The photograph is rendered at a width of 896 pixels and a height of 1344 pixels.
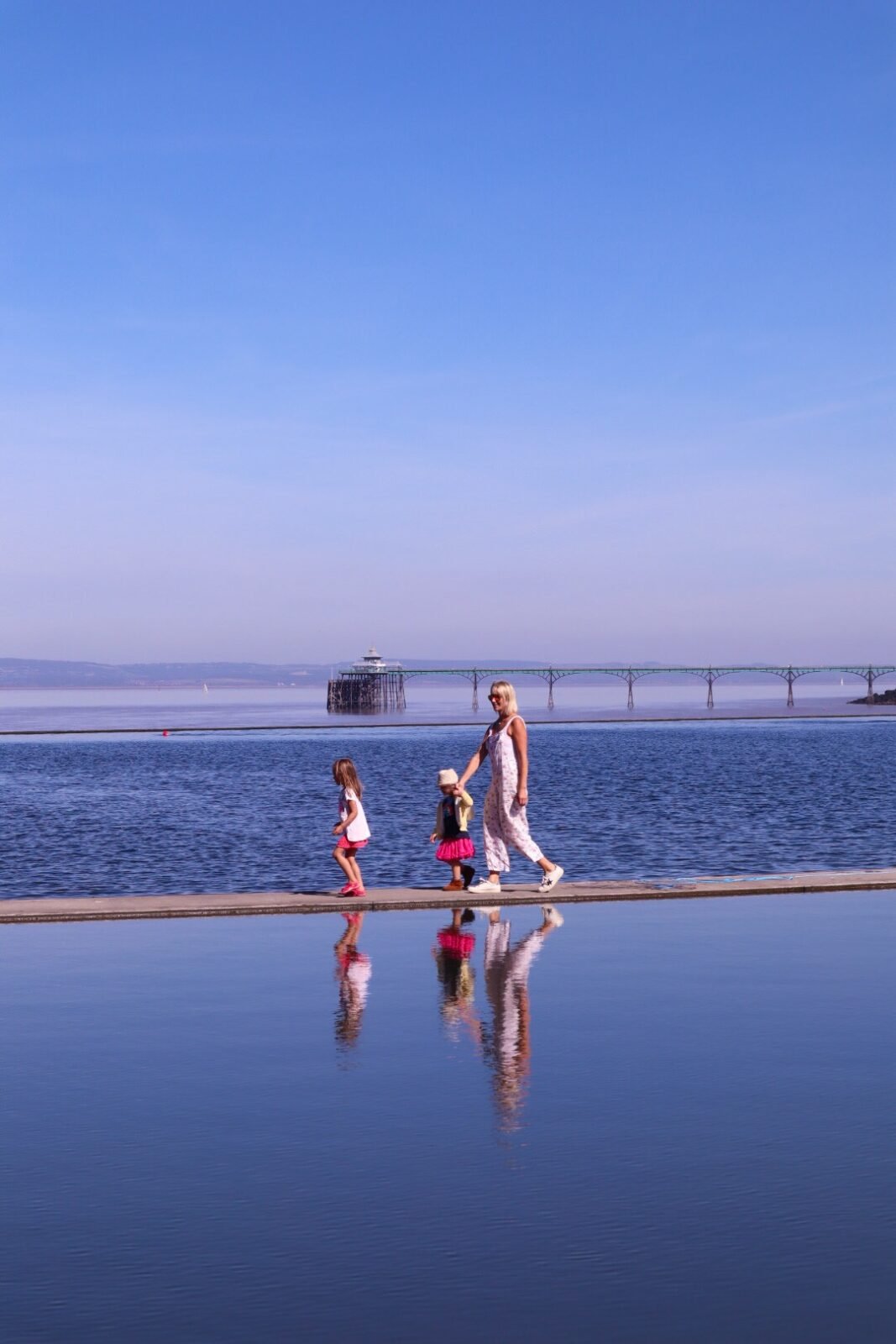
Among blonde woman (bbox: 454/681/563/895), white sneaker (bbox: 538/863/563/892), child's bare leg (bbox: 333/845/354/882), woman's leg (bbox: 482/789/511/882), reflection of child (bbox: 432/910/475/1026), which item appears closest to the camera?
reflection of child (bbox: 432/910/475/1026)

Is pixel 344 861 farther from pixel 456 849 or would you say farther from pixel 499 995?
pixel 499 995

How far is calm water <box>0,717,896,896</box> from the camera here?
26375mm

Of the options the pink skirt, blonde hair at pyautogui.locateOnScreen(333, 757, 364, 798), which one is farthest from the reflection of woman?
blonde hair at pyautogui.locateOnScreen(333, 757, 364, 798)

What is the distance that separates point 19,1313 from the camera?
16.1 feet

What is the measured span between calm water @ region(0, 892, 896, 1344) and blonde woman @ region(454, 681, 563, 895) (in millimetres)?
2999

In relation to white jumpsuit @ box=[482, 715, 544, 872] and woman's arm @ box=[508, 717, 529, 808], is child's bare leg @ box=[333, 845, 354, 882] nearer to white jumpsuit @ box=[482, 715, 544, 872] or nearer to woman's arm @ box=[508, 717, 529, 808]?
white jumpsuit @ box=[482, 715, 544, 872]

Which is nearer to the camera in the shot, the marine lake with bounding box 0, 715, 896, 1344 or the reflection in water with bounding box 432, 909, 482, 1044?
the marine lake with bounding box 0, 715, 896, 1344

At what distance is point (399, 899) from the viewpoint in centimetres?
1454

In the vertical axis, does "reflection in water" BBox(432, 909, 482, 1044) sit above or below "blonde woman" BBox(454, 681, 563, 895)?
below

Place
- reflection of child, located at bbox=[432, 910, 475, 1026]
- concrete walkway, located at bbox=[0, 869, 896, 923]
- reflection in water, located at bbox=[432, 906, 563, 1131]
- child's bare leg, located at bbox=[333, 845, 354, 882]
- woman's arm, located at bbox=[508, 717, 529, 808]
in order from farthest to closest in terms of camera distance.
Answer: child's bare leg, located at bbox=[333, 845, 354, 882]
woman's arm, located at bbox=[508, 717, 529, 808]
concrete walkway, located at bbox=[0, 869, 896, 923]
reflection of child, located at bbox=[432, 910, 475, 1026]
reflection in water, located at bbox=[432, 906, 563, 1131]

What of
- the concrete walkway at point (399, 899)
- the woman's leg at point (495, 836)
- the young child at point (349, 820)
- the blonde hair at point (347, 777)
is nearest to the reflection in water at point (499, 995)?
the concrete walkway at point (399, 899)

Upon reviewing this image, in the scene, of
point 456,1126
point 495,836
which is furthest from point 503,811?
point 456,1126

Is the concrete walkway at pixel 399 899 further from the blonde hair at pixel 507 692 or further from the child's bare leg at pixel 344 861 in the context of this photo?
the blonde hair at pixel 507 692

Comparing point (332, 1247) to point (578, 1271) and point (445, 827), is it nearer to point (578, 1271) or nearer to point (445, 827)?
point (578, 1271)
